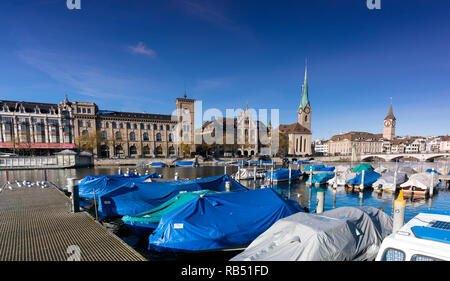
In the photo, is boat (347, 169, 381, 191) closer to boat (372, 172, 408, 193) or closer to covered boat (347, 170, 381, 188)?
covered boat (347, 170, 381, 188)

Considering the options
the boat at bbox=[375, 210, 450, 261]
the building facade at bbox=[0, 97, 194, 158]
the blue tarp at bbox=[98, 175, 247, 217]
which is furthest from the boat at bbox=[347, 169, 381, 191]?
the building facade at bbox=[0, 97, 194, 158]

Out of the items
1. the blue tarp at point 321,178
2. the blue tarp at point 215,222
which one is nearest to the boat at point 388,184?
the blue tarp at point 321,178

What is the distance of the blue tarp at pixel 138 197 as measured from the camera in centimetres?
1356

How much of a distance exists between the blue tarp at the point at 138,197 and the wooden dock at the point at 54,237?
7.38 ft

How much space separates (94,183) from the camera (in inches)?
760

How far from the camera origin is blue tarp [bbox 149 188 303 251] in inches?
329

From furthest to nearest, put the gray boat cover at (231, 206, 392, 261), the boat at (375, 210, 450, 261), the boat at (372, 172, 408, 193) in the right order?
the boat at (372, 172, 408, 193) < the gray boat cover at (231, 206, 392, 261) < the boat at (375, 210, 450, 261)

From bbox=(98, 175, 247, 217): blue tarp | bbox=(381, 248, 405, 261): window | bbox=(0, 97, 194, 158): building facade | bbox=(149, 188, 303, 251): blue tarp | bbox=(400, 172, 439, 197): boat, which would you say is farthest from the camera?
bbox=(0, 97, 194, 158): building facade

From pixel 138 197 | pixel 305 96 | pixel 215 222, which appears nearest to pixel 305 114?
pixel 305 96

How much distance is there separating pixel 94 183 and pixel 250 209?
54.6 ft

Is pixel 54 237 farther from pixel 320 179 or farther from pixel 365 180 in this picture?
pixel 365 180

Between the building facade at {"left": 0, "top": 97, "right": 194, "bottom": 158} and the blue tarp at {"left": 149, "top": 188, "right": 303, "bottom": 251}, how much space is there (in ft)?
228

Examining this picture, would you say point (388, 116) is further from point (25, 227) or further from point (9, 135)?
point (9, 135)

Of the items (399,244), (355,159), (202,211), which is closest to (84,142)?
(202,211)
